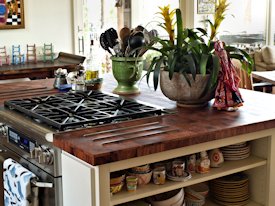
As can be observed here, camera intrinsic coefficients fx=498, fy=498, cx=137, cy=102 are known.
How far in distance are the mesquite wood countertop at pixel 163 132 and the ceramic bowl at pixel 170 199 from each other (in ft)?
1.06

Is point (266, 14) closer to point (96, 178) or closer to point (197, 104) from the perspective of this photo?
point (197, 104)

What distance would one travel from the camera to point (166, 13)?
2.46m

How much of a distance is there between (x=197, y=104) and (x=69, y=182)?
80 centimetres

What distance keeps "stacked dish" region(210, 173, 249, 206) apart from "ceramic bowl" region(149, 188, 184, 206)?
0.85 ft

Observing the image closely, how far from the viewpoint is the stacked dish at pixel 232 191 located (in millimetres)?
2355

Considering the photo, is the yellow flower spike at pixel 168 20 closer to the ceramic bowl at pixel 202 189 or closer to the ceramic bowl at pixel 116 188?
the ceramic bowl at pixel 202 189

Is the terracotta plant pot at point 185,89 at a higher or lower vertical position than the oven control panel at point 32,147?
higher

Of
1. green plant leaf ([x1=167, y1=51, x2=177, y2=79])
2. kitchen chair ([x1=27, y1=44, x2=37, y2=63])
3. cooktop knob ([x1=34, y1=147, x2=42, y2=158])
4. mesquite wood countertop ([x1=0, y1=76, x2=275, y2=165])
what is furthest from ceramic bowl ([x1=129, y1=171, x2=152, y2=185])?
kitchen chair ([x1=27, y1=44, x2=37, y2=63])

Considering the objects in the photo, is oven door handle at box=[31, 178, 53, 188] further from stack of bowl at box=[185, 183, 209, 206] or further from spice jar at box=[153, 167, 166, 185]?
stack of bowl at box=[185, 183, 209, 206]

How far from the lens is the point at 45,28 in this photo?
5.91 metres

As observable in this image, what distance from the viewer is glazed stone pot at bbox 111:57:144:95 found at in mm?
2764

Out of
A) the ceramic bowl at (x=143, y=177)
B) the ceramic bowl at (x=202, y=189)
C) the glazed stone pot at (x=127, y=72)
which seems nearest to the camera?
the ceramic bowl at (x=143, y=177)

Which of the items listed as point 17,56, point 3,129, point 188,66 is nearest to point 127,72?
point 188,66

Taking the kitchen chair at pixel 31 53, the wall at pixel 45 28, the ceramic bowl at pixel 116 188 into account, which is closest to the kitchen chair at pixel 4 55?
the wall at pixel 45 28
